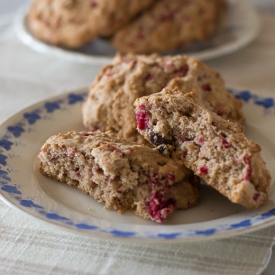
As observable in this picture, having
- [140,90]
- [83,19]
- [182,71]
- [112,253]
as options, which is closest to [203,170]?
[112,253]

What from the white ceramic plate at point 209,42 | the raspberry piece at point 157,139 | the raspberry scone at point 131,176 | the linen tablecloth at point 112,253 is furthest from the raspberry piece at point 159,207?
the white ceramic plate at point 209,42

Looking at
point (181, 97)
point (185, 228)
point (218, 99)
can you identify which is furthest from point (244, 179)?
point (218, 99)

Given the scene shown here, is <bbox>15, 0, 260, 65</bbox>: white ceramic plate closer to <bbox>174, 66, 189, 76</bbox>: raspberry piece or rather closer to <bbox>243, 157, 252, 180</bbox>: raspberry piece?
<bbox>174, 66, 189, 76</bbox>: raspberry piece

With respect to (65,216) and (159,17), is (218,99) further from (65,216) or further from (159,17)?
(159,17)

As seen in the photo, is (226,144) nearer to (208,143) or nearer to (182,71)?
(208,143)

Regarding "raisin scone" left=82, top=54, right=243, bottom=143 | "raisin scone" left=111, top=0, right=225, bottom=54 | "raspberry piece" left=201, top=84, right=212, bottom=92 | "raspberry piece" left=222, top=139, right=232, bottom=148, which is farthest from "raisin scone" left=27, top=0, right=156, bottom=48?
"raspberry piece" left=222, top=139, right=232, bottom=148

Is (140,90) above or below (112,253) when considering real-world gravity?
above

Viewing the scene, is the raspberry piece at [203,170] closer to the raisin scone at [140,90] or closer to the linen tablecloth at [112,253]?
the linen tablecloth at [112,253]
